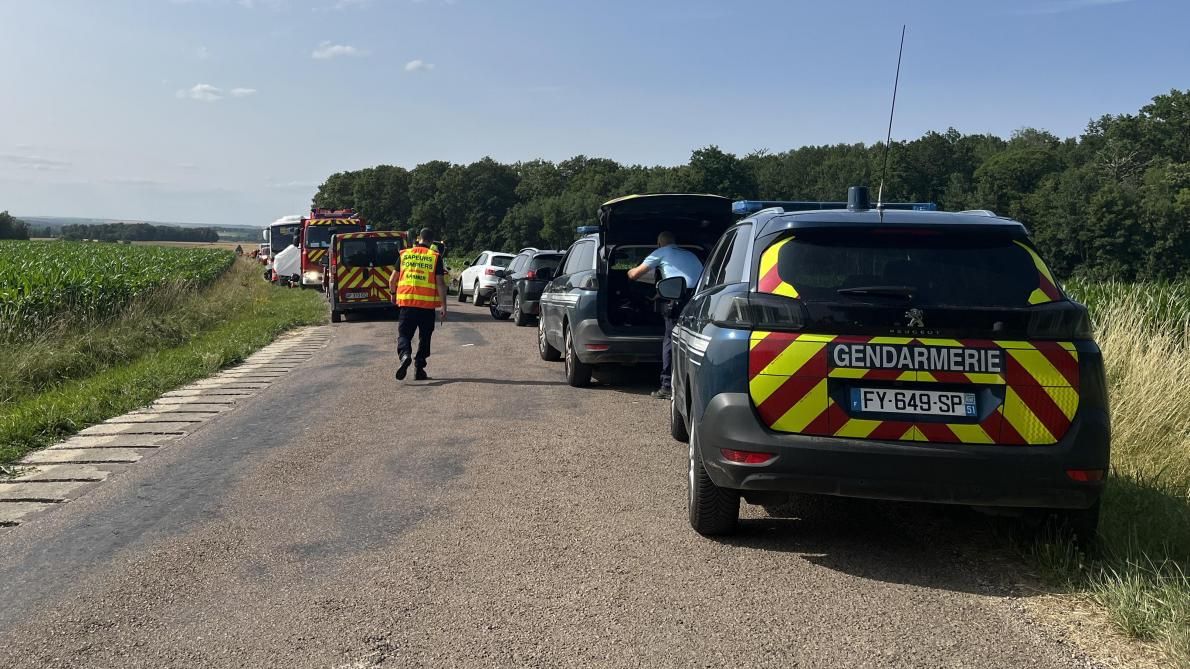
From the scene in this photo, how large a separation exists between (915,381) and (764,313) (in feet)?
2.46

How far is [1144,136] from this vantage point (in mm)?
98125

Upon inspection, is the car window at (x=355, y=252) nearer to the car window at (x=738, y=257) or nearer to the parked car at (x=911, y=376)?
the car window at (x=738, y=257)

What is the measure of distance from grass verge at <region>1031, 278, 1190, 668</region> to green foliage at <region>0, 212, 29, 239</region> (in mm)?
120409

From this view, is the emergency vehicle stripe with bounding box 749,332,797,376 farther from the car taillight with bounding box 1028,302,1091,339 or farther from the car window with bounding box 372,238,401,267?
the car window with bounding box 372,238,401,267

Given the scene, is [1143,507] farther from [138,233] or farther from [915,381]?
[138,233]

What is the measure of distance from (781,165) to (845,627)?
4421 inches

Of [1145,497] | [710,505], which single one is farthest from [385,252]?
[1145,497]

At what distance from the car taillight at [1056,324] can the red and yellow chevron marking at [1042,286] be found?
0.10m

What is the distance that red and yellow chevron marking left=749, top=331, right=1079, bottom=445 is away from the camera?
4.44m

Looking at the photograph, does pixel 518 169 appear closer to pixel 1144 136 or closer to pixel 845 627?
pixel 1144 136

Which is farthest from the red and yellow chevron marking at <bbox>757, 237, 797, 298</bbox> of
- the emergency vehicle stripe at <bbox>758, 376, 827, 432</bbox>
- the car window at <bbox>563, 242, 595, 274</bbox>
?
the car window at <bbox>563, 242, 595, 274</bbox>

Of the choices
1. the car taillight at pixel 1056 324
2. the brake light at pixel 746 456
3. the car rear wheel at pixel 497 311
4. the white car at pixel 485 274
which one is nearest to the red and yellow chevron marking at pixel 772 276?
the brake light at pixel 746 456

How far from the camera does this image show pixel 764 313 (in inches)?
187

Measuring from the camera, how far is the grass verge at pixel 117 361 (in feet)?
29.3
